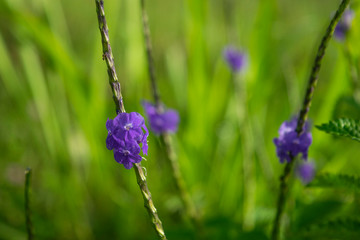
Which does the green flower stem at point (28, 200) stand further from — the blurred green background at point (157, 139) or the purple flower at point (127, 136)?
the blurred green background at point (157, 139)

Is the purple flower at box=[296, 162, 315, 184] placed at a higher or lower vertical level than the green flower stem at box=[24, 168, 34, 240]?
higher

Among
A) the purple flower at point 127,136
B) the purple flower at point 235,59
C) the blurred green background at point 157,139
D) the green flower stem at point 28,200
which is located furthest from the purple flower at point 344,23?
the green flower stem at point 28,200

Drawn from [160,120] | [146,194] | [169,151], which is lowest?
[146,194]

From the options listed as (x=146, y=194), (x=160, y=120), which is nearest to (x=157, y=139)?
(x=160, y=120)

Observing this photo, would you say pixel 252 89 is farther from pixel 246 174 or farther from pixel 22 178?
pixel 22 178

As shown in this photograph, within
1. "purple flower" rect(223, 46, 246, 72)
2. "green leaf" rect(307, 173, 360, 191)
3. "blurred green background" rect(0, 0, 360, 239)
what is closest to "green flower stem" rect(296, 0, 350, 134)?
"green leaf" rect(307, 173, 360, 191)

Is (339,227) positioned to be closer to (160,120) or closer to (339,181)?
(339,181)

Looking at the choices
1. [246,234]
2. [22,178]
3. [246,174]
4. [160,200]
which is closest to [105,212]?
[160,200]

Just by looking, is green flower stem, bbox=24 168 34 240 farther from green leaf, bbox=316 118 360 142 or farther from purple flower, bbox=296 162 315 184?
purple flower, bbox=296 162 315 184
